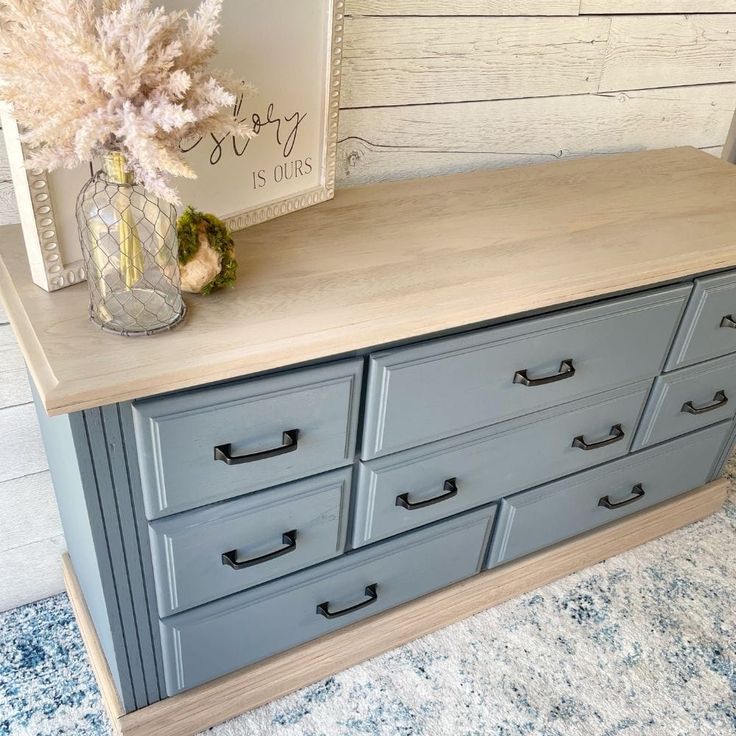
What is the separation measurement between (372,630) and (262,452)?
1.86 feet

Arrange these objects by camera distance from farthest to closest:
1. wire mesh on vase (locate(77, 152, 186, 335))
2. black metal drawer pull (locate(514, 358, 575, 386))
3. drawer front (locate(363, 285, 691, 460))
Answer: black metal drawer pull (locate(514, 358, 575, 386)) < drawer front (locate(363, 285, 691, 460)) < wire mesh on vase (locate(77, 152, 186, 335))

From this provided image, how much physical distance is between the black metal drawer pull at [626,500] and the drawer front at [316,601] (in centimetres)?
31

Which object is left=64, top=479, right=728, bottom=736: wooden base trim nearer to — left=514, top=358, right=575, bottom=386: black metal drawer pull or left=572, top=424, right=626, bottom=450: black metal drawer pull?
left=572, top=424, right=626, bottom=450: black metal drawer pull

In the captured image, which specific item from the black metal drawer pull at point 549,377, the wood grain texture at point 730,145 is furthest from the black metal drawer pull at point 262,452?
the wood grain texture at point 730,145

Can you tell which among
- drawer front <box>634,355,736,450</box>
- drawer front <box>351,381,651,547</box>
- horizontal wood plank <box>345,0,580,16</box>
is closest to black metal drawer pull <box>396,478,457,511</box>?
drawer front <box>351,381,651,547</box>

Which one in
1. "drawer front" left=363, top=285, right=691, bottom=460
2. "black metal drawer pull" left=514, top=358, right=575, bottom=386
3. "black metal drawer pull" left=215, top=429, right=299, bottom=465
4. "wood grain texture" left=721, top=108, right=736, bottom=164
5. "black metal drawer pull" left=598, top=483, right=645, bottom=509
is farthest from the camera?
"wood grain texture" left=721, top=108, right=736, bottom=164

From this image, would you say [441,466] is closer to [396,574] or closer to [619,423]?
[396,574]

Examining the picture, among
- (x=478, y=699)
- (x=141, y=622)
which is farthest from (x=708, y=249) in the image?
(x=141, y=622)

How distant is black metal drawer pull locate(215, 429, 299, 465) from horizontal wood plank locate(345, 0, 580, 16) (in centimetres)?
73

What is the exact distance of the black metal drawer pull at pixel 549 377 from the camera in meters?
1.20

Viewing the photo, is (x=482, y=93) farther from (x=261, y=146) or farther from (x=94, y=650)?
(x=94, y=650)

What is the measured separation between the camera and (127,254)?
916mm

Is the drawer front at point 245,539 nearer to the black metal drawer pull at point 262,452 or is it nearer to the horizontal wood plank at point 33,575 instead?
the black metal drawer pull at point 262,452

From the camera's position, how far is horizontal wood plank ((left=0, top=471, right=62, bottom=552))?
4.52 feet
